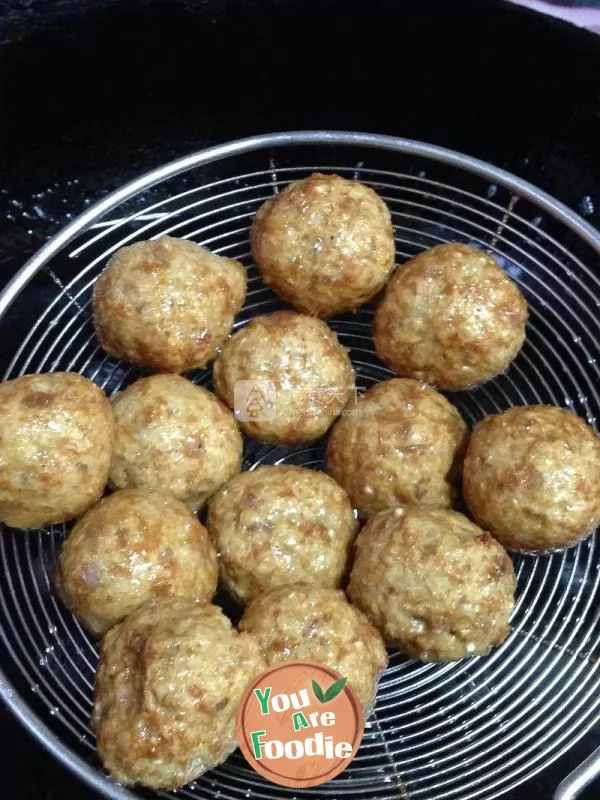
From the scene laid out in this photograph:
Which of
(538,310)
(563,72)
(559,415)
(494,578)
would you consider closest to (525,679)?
(494,578)

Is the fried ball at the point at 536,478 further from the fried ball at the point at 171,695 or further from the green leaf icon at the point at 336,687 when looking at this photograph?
the fried ball at the point at 171,695

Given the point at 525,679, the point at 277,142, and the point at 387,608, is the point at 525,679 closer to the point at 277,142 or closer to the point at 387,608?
the point at 387,608

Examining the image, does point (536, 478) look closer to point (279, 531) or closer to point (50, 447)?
point (279, 531)

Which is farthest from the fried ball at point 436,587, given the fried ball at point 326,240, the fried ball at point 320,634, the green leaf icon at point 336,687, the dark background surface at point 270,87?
the fried ball at point 326,240

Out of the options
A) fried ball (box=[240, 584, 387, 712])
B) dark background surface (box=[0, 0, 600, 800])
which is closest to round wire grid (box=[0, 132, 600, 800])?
dark background surface (box=[0, 0, 600, 800])

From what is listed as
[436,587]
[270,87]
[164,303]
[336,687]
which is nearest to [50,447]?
[164,303]
